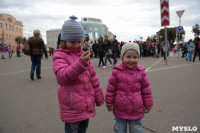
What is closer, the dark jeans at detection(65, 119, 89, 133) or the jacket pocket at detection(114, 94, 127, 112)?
the dark jeans at detection(65, 119, 89, 133)

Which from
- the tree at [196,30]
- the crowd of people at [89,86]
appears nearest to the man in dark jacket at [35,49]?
the crowd of people at [89,86]

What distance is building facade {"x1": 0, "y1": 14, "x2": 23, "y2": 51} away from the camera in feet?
236

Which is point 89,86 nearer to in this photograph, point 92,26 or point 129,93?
point 129,93

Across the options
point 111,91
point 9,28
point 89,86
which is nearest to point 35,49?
point 111,91

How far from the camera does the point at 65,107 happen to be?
63.9 inches

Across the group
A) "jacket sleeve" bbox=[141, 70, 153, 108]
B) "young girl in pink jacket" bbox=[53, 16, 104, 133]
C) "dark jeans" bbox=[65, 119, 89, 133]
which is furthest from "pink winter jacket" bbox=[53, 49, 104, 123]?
"jacket sleeve" bbox=[141, 70, 153, 108]

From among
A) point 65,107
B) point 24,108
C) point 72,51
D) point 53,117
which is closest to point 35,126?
point 53,117

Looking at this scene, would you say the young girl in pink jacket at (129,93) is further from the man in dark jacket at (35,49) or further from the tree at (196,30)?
the tree at (196,30)

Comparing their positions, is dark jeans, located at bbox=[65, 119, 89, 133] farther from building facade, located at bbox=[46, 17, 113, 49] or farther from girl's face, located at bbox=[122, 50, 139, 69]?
building facade, located at bbox=[46, 17, 113, 49]

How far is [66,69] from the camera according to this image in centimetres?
147

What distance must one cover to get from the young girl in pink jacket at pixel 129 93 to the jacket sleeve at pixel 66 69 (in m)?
0.63

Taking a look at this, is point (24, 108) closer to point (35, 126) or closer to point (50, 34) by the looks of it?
point (35, 126)

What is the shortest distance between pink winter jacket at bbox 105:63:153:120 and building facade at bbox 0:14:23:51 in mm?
77593

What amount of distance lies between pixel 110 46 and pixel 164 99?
264 inches
